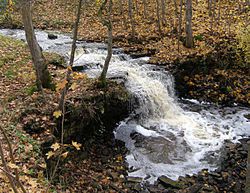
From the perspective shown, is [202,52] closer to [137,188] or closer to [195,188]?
[195,188]

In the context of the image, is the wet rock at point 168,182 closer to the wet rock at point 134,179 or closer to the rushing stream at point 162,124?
the rushing stream at point 162,124

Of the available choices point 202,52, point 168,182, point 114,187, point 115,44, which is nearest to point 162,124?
point 168,182

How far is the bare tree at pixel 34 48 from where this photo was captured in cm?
487

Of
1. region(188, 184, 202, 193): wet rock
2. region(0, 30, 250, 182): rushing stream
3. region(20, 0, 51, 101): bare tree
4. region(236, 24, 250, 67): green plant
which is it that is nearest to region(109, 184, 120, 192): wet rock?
region(0, 30, 250, 182): rushing stream

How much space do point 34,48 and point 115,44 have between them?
8.44 meters

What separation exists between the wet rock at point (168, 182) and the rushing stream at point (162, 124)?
0.26 m

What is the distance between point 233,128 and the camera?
858 centimetres

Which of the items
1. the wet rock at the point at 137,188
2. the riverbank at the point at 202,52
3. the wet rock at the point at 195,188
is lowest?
the wet rock at the point at 137,188

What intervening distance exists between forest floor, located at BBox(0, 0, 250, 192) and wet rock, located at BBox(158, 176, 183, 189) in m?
0.78

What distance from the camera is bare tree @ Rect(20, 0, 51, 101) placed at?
192 inches

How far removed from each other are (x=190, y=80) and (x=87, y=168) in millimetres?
7874

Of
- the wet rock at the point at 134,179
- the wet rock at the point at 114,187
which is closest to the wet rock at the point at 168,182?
the wet rock at the point at 134,179

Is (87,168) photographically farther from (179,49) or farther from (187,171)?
(179,49)

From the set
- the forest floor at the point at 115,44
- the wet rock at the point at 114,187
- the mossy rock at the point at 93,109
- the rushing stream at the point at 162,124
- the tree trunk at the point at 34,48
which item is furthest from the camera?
the rushing stream at the point at 162,124
